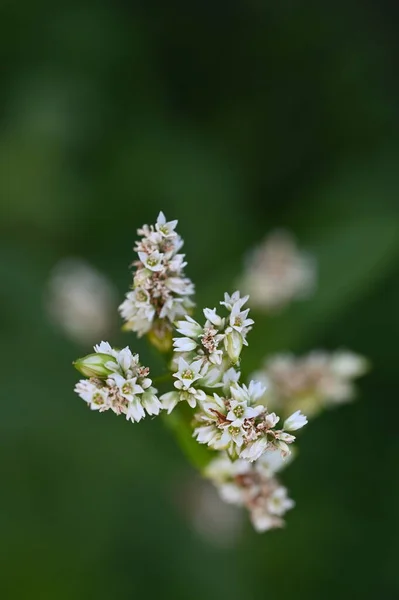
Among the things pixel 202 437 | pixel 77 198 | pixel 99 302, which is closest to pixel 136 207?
pixel 77 198

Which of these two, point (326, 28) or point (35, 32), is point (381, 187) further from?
point (35, 32)

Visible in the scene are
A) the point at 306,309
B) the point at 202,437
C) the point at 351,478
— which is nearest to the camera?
the point at 202,437

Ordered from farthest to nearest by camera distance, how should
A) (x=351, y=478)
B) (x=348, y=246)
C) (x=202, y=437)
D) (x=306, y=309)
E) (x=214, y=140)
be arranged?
(x=214, y=140) < (x=351, y=478) < (x=348, y=246) < (x=306, y=309) < (x=202, y=437)

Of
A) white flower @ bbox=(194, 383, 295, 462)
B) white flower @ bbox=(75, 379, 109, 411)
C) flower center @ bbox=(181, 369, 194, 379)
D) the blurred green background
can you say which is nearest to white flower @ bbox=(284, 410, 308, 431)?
white flower @ bbox=(194, 383, 295, 462)

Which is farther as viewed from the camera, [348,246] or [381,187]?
[381,187]

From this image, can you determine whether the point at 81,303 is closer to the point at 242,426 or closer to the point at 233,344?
the point at 233,344

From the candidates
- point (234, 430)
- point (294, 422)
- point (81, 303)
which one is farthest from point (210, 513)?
point (234, 430)

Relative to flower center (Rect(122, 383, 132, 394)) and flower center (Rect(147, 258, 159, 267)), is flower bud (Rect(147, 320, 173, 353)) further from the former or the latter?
flower center (Rect(122, 383, 132, 394))
